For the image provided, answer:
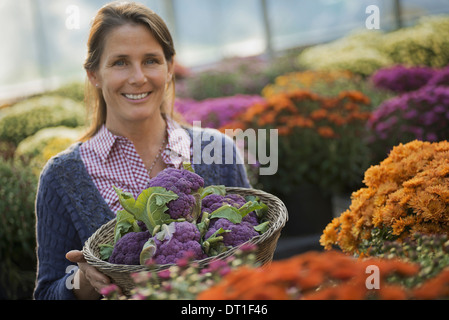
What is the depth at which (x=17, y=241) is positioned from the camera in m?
3.48

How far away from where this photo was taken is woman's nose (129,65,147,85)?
214cm

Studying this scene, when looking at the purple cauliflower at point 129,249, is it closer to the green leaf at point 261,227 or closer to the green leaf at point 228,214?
the green leaf at point 228,214

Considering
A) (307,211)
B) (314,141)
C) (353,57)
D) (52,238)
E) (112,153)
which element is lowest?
(307,211)

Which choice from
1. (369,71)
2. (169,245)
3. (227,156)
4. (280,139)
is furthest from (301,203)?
(369,71)

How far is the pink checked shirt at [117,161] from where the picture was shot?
7.46 ft

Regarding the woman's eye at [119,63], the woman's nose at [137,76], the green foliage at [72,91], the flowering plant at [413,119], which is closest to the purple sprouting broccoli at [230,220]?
the woman's nose at [137,76]

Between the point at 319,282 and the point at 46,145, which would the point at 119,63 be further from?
the point at 46,145

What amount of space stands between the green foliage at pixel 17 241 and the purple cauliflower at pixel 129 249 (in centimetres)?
220

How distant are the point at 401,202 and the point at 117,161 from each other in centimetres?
133

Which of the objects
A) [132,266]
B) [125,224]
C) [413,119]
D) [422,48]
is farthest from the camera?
[422,48]

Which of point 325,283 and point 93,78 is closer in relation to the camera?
point 325,283

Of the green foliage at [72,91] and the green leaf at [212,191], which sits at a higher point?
the green foliage at [72,91]

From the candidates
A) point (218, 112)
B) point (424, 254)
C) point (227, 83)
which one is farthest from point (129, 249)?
point (227, 83)

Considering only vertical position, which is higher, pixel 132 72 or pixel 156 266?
pixel 132 72
